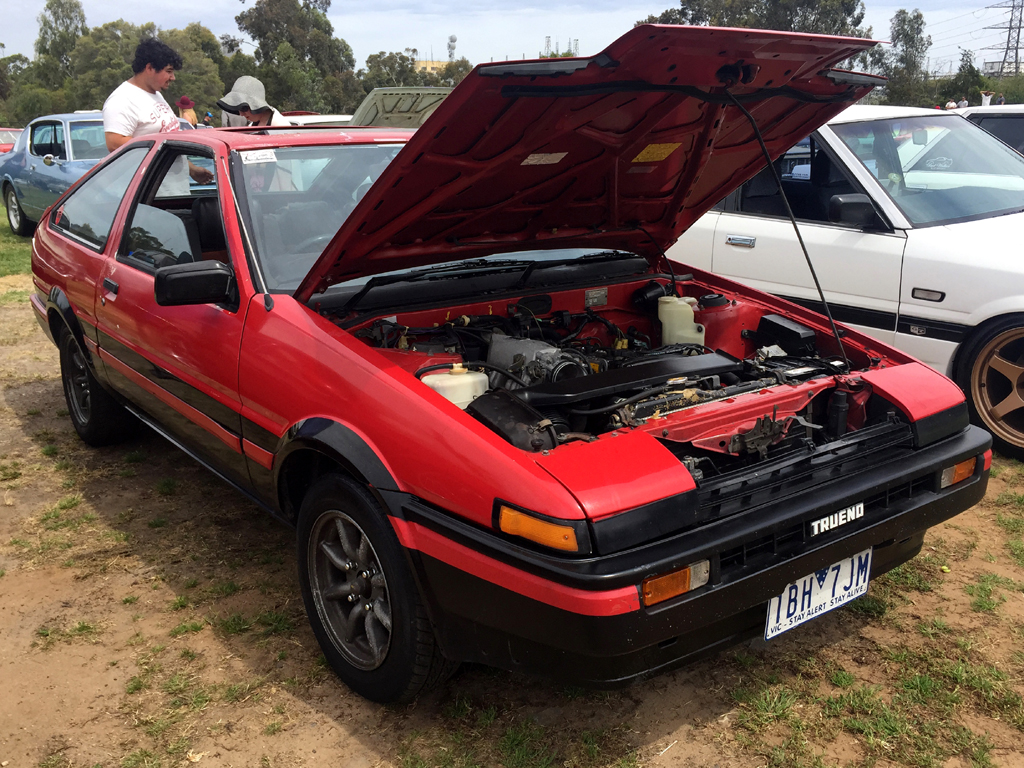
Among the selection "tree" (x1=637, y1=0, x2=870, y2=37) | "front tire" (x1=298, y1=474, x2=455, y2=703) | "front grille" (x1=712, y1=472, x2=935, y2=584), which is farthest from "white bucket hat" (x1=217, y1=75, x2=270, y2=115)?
"tree" (x1=637, y1=0, x2=870, y2=37)

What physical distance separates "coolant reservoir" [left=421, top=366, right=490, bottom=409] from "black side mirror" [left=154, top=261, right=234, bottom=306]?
2.80 feet

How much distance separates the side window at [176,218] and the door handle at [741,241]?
324 centimetres

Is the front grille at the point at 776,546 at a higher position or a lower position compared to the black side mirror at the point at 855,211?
lower

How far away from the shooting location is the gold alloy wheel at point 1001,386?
13.5 ft

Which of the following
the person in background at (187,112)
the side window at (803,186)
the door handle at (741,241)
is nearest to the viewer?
the side window at (803,186)

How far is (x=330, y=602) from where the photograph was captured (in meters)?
2.69

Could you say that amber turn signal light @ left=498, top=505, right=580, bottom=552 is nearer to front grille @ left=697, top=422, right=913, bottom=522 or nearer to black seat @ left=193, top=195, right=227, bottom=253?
front grille @ left=697, top=422, right=913, bottom=522

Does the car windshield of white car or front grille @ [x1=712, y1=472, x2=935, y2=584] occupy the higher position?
the car windshield of white car

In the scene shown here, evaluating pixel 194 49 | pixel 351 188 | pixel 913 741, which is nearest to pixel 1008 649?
pixel 913 741

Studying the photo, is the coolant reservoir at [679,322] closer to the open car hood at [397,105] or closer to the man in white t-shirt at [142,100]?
the open car hood at [397,105]

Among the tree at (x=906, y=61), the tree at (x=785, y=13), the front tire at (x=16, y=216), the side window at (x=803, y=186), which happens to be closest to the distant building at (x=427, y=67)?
the tree at (x=785, y=13)

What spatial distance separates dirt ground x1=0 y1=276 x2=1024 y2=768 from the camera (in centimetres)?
236

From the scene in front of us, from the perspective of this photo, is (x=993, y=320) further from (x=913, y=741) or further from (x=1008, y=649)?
(x=913, y=741)

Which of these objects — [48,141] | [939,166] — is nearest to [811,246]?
[939,166]
